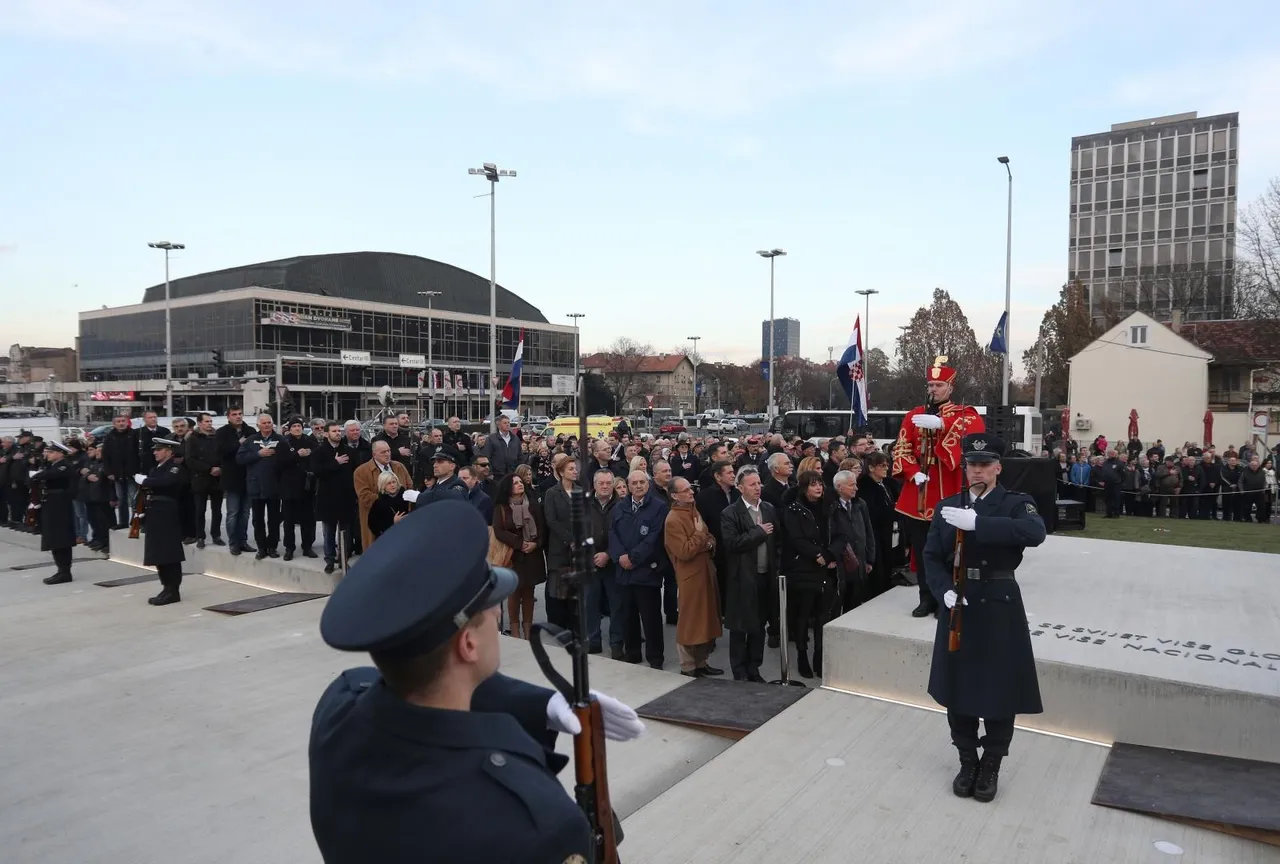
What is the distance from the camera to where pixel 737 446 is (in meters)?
14.7

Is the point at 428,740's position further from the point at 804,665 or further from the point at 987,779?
the point at 804,665

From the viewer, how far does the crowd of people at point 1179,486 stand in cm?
1706

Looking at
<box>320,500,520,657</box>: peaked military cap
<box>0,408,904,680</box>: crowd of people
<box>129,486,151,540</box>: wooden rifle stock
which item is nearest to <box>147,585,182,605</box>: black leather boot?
<box>0,408,904,680</box>: crowd of people

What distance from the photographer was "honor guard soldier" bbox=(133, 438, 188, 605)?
30.4 feet

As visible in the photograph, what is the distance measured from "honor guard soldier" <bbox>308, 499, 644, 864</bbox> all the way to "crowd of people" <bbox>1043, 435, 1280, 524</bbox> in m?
18.4

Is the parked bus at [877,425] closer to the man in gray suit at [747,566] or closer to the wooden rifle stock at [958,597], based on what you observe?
the man in gray suit at [747,566]

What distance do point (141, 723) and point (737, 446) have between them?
1035 centimetres

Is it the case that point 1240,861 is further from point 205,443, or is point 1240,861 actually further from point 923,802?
point 205,443

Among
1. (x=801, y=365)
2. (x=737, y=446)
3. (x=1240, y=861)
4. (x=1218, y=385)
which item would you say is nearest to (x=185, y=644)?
(x=1240, y=861)

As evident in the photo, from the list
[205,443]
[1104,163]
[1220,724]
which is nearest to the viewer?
[1220,724]

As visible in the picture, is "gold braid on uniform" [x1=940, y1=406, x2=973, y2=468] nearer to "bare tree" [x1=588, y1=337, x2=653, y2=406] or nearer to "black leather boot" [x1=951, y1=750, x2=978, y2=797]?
"black leather boot" [x1=951, y1=750, x2=978, y2=797]

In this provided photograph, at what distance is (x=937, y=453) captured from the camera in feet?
23.6

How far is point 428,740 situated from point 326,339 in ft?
254

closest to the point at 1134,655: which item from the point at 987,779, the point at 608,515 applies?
the point at 987,779
